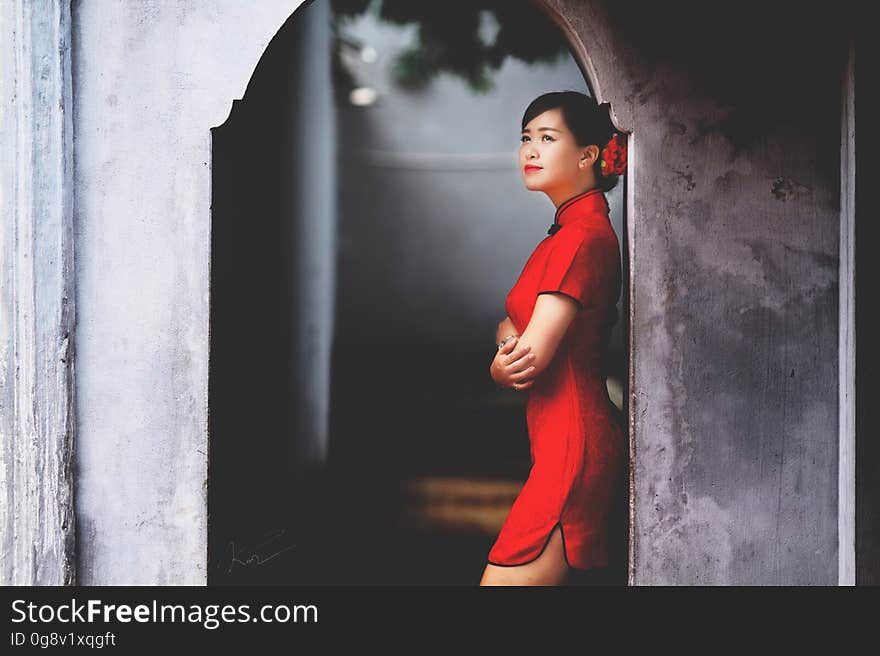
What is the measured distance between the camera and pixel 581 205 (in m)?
3.73

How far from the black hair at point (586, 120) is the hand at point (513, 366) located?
88 cm

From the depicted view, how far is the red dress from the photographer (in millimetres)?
3627

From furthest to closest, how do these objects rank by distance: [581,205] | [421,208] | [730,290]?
[421,208]
[581,205]
[730,290]

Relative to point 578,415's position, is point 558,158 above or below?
above

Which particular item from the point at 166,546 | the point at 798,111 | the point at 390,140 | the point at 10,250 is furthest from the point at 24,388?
the point at 798,111

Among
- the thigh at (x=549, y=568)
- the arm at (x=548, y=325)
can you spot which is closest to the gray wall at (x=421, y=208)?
the arm at (x=548, y=325)

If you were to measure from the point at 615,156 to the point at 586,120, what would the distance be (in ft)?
0.78

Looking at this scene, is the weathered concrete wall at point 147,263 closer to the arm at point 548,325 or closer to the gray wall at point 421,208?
the gray wall at point 421,208

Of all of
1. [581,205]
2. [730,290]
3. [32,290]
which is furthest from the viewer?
[581,205]

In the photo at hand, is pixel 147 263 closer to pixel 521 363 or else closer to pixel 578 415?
pixel 521 363

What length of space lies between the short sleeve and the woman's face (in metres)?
Result: 0.28

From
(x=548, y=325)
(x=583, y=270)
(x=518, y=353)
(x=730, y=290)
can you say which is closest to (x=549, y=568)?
(x=518, y=353)

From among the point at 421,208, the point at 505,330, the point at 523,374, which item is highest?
the point at 421,208

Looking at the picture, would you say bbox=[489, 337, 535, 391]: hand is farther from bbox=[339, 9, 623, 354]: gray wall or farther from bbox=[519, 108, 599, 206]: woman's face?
bbox=[339, 9, 623, 354]: gray wall
